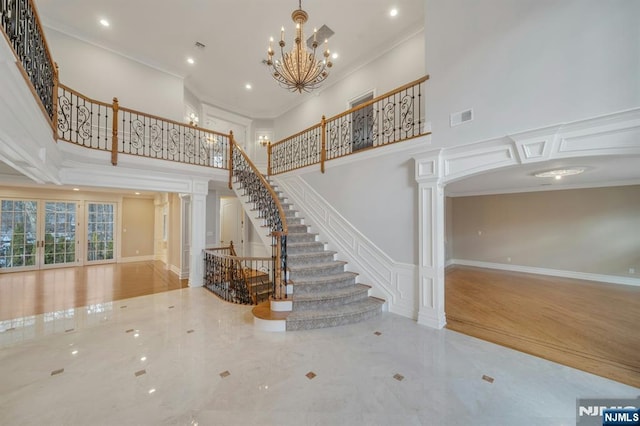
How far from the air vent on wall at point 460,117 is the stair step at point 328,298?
129 inches

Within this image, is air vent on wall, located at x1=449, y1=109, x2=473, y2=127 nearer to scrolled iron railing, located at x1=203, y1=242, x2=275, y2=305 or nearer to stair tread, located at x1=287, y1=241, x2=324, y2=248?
stair tread, located at x1=287, y1=241, x2=324, y2=248

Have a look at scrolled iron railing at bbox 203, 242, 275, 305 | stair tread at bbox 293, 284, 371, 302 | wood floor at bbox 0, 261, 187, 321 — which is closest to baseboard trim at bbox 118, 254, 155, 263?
wood floor at bbox 0, 261, 187, 321

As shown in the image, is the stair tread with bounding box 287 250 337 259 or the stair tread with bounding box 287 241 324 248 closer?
the stair tread with bounding box 287 250 337 259

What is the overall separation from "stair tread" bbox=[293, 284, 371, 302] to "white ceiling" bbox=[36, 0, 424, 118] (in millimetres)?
5701

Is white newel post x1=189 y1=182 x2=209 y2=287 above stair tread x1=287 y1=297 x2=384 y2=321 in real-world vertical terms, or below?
above

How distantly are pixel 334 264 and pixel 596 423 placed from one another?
360 centimetres

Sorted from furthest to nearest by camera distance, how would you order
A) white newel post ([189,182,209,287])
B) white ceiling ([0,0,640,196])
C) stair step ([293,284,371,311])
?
white newel post ([189,182,209,287]) < white ceiling ([0,0,640,196]) < stair step ([293,284,371,311])

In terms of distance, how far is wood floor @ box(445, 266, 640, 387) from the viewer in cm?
288

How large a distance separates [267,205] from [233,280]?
1.93 m

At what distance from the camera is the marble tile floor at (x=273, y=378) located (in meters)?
2.02

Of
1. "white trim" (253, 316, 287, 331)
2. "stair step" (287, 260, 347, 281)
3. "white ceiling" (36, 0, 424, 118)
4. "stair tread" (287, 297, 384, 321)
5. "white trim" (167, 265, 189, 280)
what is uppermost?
"white ceiling" (36, 0, 424, 118)

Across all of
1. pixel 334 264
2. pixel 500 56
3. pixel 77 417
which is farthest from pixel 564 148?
pixel 77 417

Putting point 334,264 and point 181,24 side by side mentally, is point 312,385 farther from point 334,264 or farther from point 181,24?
point 181,24

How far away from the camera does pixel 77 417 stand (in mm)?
1973
